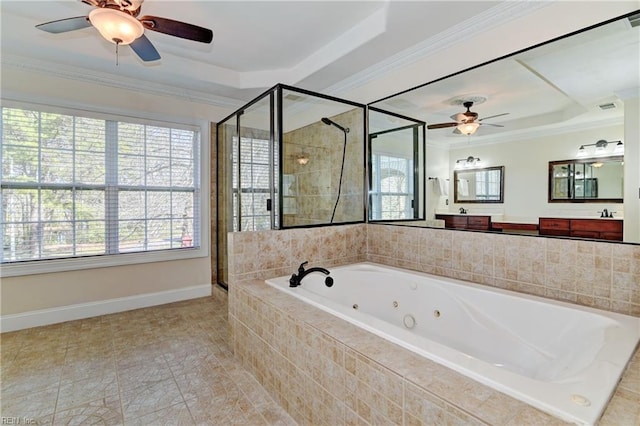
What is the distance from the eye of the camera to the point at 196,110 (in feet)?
12.3

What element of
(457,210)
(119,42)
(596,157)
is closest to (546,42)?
(596,157)

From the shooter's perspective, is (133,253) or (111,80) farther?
(133,253)

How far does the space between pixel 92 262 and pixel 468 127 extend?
3.77 meters

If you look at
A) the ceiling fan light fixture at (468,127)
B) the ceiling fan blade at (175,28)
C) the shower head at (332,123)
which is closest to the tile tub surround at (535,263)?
the ceiling fan light fixture at (468,127)

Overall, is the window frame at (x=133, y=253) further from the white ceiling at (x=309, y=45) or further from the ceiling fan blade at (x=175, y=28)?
the ceiling fan blade at (x=175, y=28)

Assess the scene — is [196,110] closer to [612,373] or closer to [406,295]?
[406,295]

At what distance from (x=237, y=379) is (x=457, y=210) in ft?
6.85

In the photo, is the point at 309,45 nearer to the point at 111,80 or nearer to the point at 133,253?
the point at 111,80

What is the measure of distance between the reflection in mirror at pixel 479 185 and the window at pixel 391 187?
52 cm

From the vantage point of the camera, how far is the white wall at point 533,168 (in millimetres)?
1833

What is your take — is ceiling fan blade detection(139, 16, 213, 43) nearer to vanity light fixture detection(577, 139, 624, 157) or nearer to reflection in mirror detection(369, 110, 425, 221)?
reflection in mirror detection(369, 110, 425, 221)

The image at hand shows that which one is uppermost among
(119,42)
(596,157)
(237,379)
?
(119,42)

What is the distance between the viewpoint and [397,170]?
3.17 meters

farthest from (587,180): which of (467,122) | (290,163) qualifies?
(290,163)
